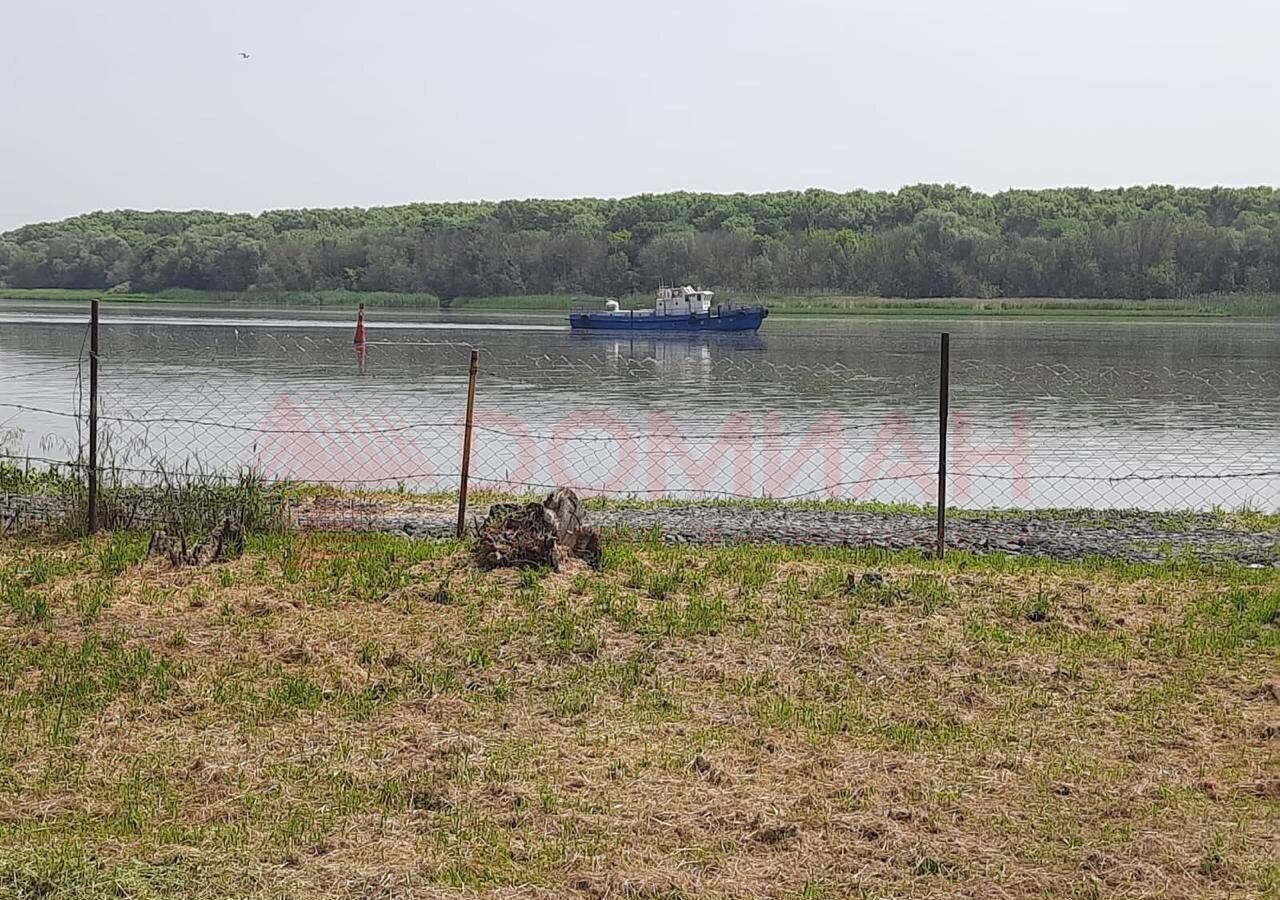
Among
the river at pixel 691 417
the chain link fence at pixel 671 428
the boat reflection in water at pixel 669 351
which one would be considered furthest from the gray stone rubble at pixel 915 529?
the boat reflection in water at pixel 669 351

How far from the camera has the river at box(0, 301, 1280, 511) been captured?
665 inches

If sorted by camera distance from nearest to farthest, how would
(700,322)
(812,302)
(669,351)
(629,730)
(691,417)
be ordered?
(629,730), (691,417), (669,351), (700,322), (812,302)

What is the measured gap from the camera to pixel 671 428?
23.9 m

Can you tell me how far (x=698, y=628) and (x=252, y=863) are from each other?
339cm

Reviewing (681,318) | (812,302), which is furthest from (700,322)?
(812,302)

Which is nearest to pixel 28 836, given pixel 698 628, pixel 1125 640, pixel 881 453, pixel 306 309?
pixel 698 628

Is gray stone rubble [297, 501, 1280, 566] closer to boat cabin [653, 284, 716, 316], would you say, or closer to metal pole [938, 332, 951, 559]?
metal pole [938, 332, 951, 559]

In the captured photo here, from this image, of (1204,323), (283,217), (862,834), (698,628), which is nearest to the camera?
(862,834)

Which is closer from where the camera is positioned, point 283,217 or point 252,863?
point 252,863

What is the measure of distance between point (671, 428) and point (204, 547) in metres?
15.4

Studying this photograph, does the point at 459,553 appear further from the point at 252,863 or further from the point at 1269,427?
the point at 1269,427

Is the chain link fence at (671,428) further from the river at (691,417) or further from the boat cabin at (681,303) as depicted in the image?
the boat cabin at (681,303)

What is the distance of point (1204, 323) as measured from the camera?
81.9 metres

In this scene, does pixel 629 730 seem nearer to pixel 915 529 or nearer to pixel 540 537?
pixel 540 537
